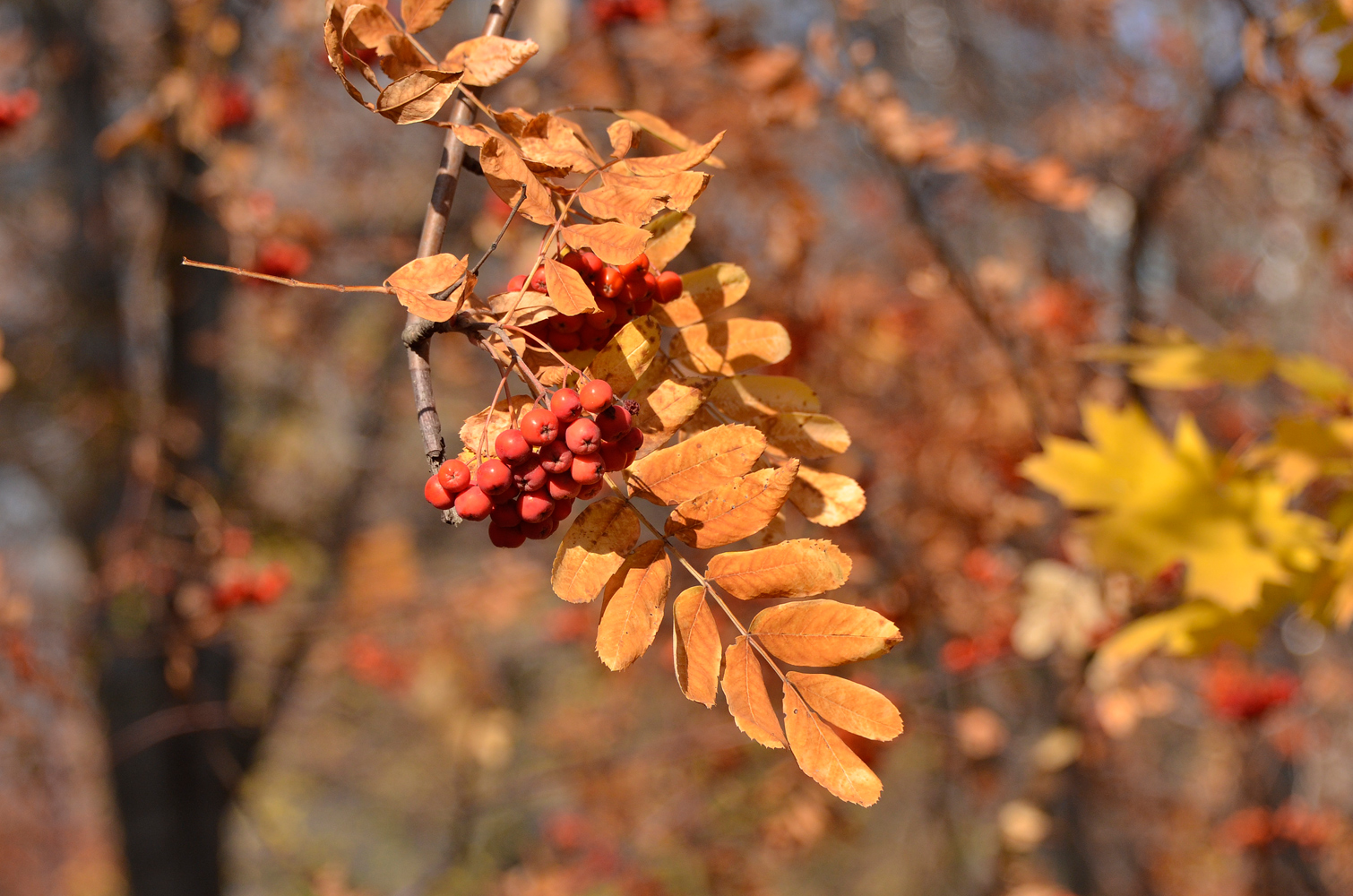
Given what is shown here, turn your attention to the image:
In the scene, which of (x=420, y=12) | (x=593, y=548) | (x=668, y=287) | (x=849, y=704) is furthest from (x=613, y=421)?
(x=420, y=12)

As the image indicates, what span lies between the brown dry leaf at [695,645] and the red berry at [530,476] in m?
0.19

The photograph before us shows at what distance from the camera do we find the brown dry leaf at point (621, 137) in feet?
2.81

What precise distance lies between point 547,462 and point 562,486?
0.09ft

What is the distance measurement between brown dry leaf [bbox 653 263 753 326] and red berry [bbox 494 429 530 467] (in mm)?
275

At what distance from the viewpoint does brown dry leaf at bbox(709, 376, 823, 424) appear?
101cm

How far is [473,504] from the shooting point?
31.3 inches

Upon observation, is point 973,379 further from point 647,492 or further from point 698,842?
point 647,492

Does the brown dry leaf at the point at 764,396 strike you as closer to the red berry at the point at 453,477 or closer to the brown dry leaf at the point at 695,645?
the brown dry leaf at the point at 695,645

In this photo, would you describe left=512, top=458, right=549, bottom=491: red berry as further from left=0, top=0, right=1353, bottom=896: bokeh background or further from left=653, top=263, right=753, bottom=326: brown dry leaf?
left=0, top=0, right=1353, bottom=896: bokeh background

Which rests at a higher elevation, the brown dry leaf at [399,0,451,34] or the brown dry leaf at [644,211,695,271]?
the brown dry leaf at [399,0,451,34]

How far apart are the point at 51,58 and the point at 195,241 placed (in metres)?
1.93

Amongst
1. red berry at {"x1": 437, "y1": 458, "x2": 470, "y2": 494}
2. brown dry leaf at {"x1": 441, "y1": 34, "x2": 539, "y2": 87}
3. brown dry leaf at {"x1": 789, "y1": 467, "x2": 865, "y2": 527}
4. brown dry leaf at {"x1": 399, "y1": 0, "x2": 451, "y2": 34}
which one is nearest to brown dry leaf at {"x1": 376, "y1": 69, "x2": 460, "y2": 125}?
brown dry leaf at {"x1": 441, "y1": 34, "x2": 539, "y2": 87}

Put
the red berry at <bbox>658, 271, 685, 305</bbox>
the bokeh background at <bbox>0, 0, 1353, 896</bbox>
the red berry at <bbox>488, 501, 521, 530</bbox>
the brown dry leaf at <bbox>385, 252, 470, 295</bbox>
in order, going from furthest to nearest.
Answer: the bokeh background at <bbox>0, 0, 1353, 896</bbox> < the red berry at <bbox>658, 271, 685, 305</bbox> < the red berry at <bbox>488, 501, 521, 530</bbox> < the brown dry leaf at <bbox>385, 252, 470, 295</bbox>

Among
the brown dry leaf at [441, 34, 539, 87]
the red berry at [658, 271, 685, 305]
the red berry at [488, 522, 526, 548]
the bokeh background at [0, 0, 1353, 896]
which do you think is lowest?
the bokeh background at [0, 0, 1353, 896]
